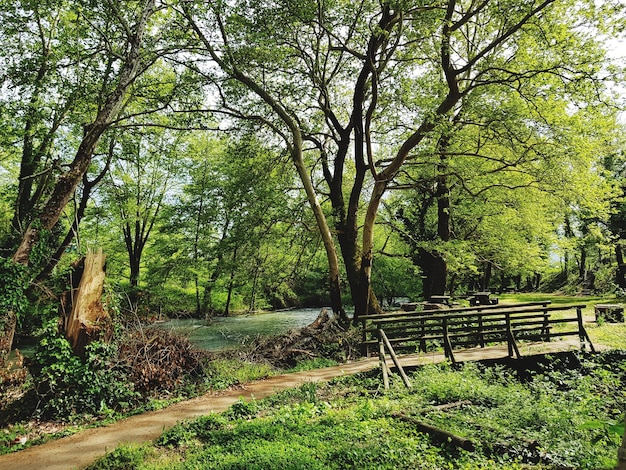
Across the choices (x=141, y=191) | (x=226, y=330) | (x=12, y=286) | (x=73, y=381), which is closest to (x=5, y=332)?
(x=12, y=286)

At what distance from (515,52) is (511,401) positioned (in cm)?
1334

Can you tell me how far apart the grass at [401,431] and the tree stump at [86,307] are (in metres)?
3.20

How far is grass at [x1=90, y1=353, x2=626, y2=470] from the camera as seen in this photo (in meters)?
5.05

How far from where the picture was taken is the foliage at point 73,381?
824cm

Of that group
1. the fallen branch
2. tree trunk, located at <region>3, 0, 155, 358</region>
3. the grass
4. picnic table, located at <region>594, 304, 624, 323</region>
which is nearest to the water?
tree trunk, located at <region>3, 0, 155, 358</region>

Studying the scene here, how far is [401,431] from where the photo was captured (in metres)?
5.95

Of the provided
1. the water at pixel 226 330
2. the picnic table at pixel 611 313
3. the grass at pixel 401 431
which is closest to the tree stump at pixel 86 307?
the grass at pixel 401 431

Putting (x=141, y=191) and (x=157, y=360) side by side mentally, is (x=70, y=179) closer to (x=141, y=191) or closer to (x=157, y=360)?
(x=157, y=360)

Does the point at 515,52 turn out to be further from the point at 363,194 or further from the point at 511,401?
the point at 511,401

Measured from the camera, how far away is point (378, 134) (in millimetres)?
19625

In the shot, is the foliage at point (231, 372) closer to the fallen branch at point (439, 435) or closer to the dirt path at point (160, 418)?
the dirt path at point (160, 418)

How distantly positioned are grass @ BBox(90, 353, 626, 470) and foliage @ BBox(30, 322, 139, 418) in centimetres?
247

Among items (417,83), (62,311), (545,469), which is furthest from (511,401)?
(417,83)

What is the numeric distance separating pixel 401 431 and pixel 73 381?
6.65 metres
